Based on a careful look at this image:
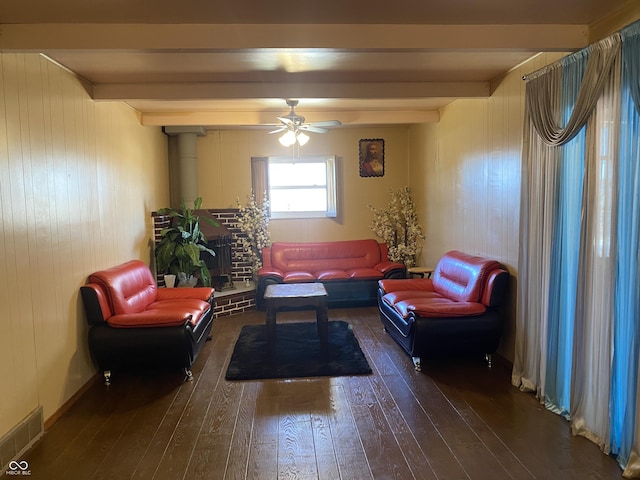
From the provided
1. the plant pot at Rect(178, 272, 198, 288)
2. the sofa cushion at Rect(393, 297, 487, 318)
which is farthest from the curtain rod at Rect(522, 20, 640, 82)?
the plant pot at Rect(178, 272, 198, 288)

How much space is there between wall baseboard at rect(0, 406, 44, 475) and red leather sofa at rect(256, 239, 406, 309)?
11.0 ft

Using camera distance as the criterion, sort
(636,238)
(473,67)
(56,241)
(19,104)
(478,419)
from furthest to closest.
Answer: (473,67) < (56,241) < (478,419) < (19,104) < (636,238)

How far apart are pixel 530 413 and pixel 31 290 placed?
343 cm

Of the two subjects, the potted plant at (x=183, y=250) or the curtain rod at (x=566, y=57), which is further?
the potted plant at (x=183, y=250)

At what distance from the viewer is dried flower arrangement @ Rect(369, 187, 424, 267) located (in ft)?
21.2

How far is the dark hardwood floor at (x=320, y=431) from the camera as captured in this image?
241 centimetres

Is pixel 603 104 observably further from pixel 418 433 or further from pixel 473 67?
pixel 418 433

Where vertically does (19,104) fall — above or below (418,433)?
above

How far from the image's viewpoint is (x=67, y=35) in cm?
262

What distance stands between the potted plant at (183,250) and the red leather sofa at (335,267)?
0.89 meters

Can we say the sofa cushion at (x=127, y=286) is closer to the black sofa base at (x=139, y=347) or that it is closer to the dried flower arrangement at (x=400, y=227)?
the black sofa base at (x=139, y=347)

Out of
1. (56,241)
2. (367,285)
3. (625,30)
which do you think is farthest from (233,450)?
(367,285)

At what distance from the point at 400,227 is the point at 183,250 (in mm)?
3282

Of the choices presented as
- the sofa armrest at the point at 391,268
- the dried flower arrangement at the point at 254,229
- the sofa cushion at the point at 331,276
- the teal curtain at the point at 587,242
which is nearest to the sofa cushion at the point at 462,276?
the teal curtain at the point at 587,242
